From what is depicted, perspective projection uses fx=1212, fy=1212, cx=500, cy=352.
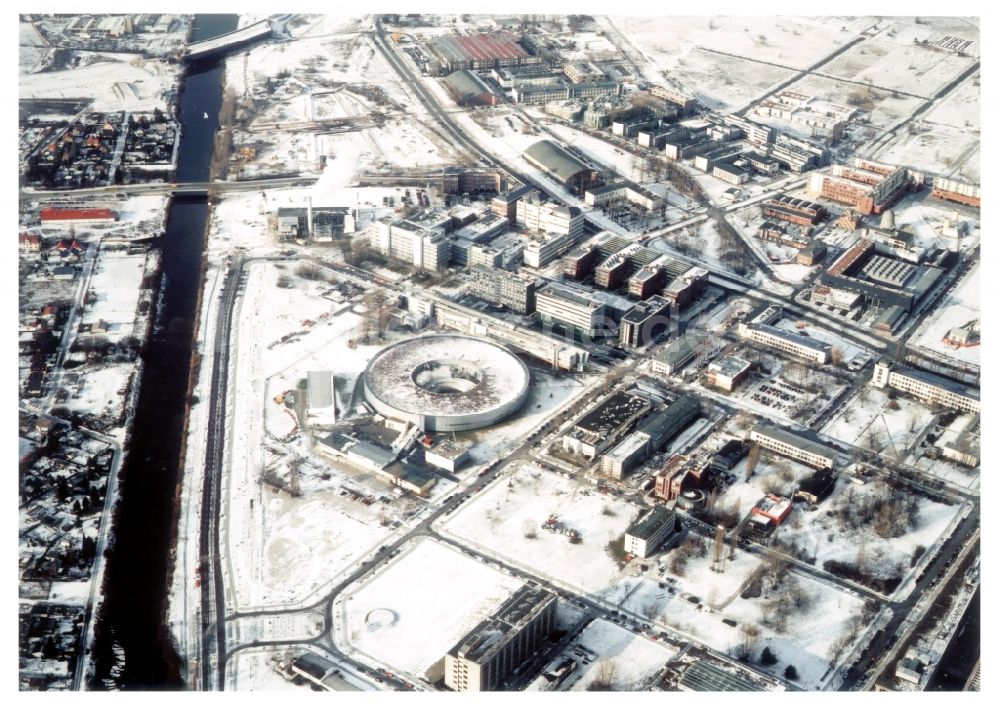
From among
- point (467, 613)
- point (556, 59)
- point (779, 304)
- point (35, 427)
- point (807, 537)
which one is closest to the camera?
point (467, 613)

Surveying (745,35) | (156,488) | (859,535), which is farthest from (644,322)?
(745,35)

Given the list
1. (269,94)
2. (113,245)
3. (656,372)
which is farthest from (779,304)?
(269,94)

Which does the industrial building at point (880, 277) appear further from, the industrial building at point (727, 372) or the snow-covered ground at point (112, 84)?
the snow-covered ground at point (112, 84)

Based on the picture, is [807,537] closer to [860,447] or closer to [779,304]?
[860,447]

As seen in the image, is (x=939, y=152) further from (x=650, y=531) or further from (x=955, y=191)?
(x=650, y=531)

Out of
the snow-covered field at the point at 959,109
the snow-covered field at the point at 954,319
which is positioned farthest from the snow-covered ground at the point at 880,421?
the snow-covered field at the point at 959,109

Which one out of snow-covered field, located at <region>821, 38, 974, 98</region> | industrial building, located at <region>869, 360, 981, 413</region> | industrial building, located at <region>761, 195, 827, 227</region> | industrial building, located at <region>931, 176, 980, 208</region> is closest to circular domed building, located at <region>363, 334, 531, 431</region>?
industrial building, located at <region>869, 360, 981, 413</region>
